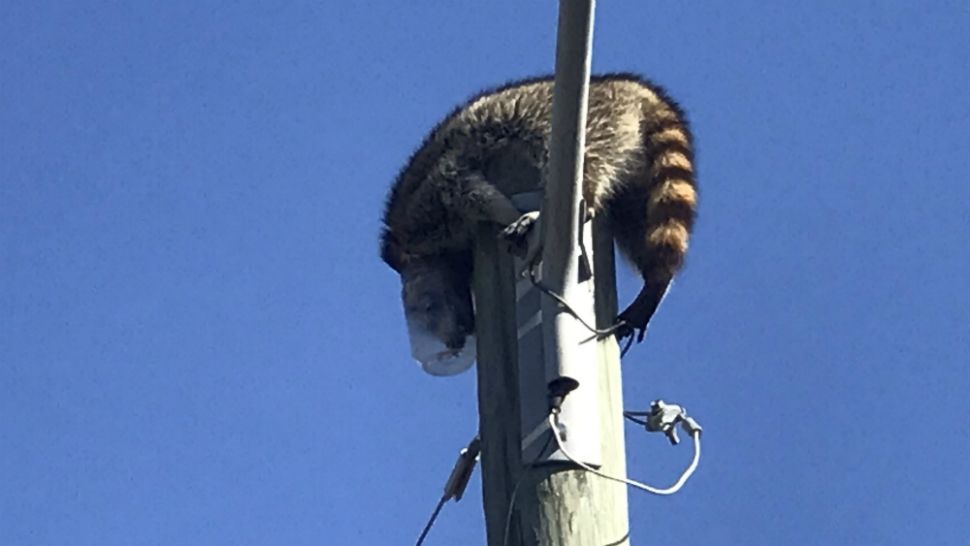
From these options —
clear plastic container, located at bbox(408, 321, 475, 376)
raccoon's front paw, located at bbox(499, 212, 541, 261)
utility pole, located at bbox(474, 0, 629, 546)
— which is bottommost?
utility pole, located at bbox(474, 0, 629, 546)

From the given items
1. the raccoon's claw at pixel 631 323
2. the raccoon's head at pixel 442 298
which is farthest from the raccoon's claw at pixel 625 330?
the raccoon's head at pixel 442 298

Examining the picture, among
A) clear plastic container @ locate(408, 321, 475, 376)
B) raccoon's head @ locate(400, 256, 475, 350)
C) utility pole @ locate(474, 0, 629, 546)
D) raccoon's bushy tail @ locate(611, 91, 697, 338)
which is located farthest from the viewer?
clear plastic container @ locate(408, 321, 475, 376)

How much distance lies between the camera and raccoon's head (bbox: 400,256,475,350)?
4090mm

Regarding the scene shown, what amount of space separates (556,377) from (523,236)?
1.19 feet

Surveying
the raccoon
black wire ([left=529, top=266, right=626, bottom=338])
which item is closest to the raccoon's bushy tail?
the raccoon

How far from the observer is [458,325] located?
424 cm

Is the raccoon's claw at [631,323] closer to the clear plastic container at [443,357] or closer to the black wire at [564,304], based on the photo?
the black wire at [564,304]

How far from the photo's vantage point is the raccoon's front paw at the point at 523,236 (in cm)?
313

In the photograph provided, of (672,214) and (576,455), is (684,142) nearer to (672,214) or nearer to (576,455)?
(672,214)

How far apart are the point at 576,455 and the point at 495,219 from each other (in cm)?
67

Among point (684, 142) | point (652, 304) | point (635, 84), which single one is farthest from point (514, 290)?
point (635, 84)

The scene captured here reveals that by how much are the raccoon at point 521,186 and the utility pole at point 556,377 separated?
235 millimetres

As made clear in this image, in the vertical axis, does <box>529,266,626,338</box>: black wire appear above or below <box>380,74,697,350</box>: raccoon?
below

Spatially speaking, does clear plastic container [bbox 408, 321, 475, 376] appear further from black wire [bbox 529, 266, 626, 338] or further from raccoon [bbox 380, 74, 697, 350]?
black wire [bbox 529, 266, 626, 338]
